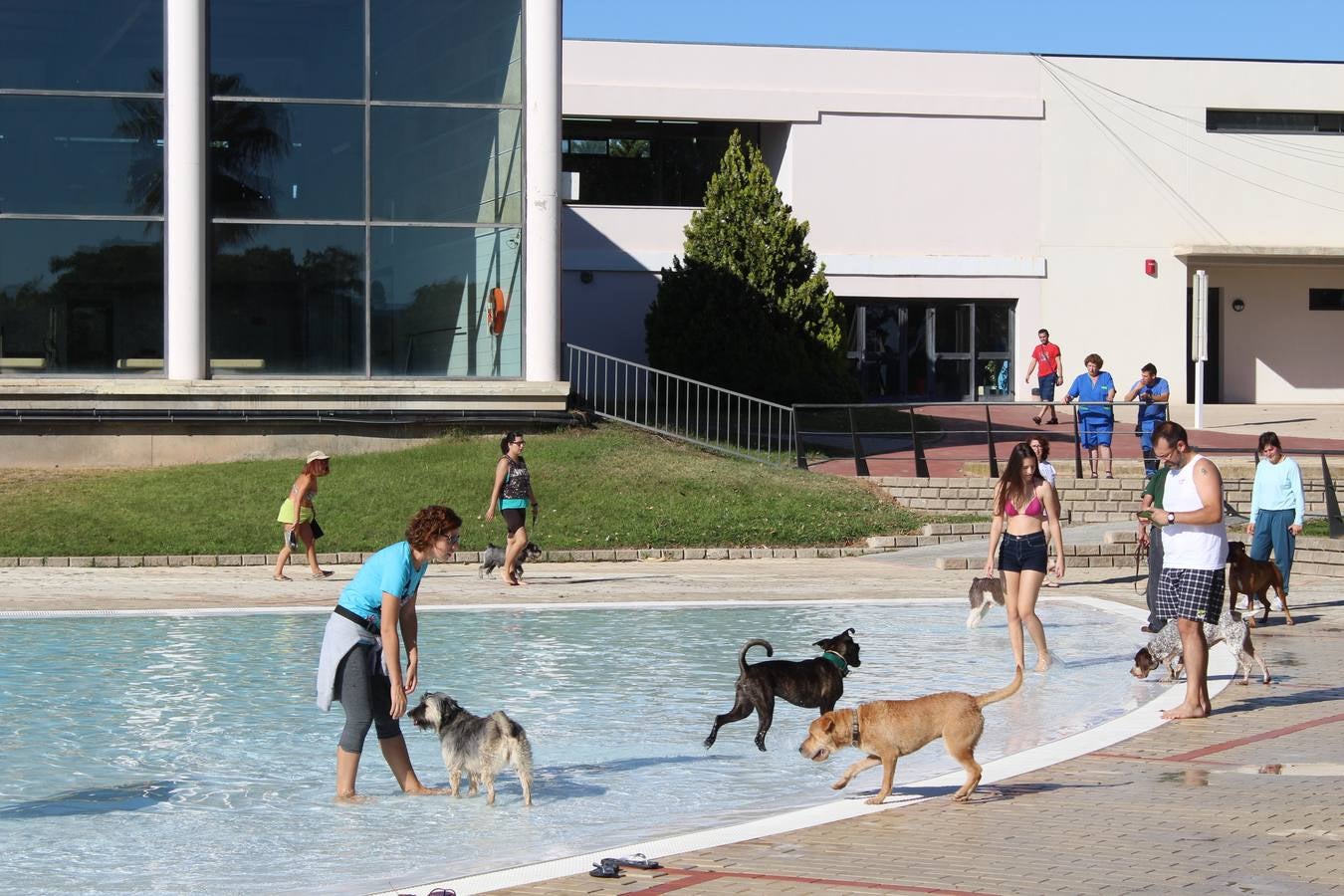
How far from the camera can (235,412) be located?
85.8ft

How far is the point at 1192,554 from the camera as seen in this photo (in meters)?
10.5

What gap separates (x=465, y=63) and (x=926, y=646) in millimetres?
16284

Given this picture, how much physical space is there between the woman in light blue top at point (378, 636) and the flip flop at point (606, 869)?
180cm

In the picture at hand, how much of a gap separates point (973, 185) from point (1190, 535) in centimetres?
3108

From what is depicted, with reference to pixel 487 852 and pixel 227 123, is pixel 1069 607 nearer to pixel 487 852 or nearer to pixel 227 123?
pixel 487 852

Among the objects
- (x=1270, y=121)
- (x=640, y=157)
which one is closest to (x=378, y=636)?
(x=640, y=157)

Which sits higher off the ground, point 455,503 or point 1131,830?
point 455,503

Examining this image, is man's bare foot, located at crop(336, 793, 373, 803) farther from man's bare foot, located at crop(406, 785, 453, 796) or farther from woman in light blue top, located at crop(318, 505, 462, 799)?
man's bare foot, located at crop(406, 785, 453, 796)

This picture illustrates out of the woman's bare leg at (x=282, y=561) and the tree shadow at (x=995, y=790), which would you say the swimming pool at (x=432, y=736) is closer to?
the tree shadow at (x=995, y=790)

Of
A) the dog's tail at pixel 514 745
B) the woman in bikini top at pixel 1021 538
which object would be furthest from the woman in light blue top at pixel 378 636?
the woman in bikini top at pixel 1021 538

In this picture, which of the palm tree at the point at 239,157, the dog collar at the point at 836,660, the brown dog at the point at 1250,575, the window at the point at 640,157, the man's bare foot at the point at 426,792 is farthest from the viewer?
the window at the point at 640,157

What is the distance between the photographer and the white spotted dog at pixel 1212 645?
37.8 ft

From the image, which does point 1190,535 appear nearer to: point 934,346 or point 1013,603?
point 1013,603

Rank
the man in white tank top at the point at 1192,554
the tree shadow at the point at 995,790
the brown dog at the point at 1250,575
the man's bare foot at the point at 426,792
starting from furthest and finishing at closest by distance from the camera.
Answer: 1. the brown dog at the point at 1250,575
2. the man in white tank top at the point at 1192,554
3. the man's bare foot at the point at 426,792
4. the tree shadow at the point at 995,790
